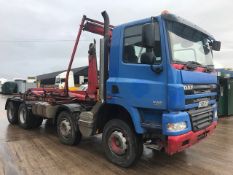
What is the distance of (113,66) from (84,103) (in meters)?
1.77

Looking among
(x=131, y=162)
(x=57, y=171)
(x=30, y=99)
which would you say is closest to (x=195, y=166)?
(x=131, y=162)

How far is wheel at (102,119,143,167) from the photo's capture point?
15.4 feet

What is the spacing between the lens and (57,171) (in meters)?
4.61

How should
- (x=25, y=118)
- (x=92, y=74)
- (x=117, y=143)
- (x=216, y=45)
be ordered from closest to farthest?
(x=117, y=143)
(x=216, y=45)
(x=92, y=74)
(x=25, y=118)

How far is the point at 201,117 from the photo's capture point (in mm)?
4691

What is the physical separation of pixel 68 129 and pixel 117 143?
1.71 meters

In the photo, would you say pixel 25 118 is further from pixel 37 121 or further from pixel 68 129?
pixel 68 129

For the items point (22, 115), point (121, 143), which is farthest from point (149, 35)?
point (22, 115)

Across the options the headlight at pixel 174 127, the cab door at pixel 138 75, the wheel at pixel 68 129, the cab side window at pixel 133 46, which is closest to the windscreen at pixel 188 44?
Result: the cab door at pixel 138 75

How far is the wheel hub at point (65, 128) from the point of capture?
20.3 feet

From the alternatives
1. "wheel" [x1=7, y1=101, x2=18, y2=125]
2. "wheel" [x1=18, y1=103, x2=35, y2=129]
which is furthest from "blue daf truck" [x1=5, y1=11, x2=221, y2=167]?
"wheel" [x1=7, y1=101, x2=18, y2=125]

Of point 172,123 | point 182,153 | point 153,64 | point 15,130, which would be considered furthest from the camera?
point 15,130

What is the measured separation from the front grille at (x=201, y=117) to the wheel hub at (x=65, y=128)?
310cm

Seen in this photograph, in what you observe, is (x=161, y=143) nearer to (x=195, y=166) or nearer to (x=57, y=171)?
(x=195, y=166)
